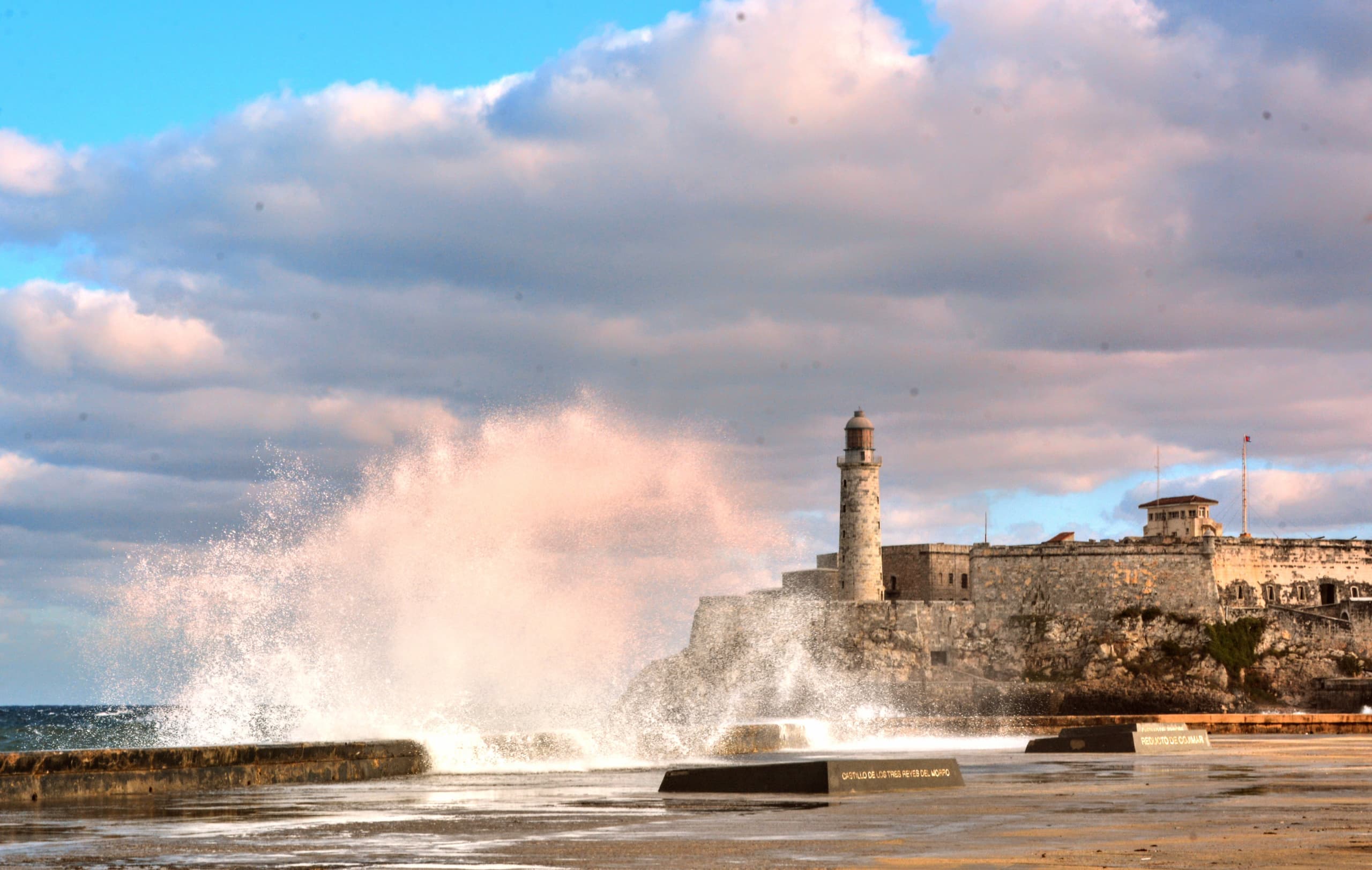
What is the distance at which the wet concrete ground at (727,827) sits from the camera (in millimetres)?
7789

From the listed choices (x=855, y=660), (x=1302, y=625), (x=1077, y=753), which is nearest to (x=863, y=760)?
(x=1077, y=753)

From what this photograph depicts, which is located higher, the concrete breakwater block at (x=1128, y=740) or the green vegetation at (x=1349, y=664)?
the green vegetation at (x=1349, y=664)

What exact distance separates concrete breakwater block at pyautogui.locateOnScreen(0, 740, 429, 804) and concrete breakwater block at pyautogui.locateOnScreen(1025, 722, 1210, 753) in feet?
31.7

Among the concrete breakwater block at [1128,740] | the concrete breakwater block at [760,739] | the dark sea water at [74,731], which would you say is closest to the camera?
the concrete breakwater block at [1128,740]

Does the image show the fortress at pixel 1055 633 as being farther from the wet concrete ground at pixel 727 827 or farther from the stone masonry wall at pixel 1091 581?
the wet concrete ground at pixel 727 827

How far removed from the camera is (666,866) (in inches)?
293

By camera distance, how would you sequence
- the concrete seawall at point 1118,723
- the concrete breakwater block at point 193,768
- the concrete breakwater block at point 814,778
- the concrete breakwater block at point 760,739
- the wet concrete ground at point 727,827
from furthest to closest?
the concrete seawall at point 1118,723 < the concrete breakwater block at point 760,739 < the concrete breakwater block at point 193,768 < the concrete breakwater block at point 814,778 < the wet concrete ground at point 727,827

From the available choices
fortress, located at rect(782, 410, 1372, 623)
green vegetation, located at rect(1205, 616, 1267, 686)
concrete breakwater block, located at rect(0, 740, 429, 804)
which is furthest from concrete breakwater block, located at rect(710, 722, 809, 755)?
green vegetation, located at rect(1205, 616, 1267, 686)

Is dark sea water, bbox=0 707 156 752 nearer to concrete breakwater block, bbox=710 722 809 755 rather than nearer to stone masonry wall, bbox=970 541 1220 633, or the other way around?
concrete breakwater block, bbox=710 722 809 755

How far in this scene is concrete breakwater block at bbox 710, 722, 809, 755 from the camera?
22.8 m

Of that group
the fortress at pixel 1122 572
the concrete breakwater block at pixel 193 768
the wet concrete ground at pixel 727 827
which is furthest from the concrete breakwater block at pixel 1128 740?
the fortress at pixel 1122 572

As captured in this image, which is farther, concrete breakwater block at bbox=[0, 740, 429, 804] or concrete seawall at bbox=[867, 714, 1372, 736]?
concrete seawall at bbox=[867, 714, 1372, 736]

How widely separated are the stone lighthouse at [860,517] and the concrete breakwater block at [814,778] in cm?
5054

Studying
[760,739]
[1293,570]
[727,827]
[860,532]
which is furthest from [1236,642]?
[727,827]
